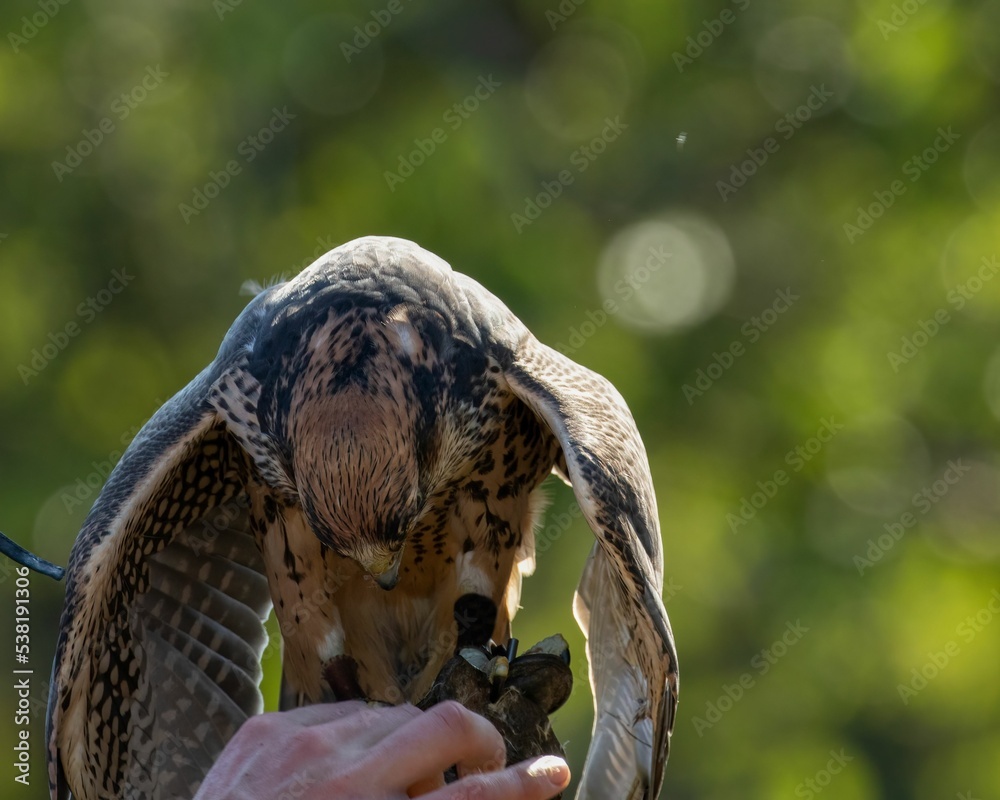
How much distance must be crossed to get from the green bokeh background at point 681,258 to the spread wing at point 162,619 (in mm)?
3599

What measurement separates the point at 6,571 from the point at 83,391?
54.1 inches

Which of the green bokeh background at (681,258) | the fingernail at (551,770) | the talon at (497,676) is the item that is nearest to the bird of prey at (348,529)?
the talon at (497,676)

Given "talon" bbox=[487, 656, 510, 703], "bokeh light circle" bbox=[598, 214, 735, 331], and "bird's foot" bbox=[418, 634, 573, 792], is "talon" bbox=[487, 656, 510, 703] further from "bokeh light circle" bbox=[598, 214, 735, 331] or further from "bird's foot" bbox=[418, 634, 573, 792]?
"bokeh light circle" bbox=[598, 214, 735, 331]

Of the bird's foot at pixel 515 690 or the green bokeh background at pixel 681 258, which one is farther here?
the green bokeh background at pixel 681 258

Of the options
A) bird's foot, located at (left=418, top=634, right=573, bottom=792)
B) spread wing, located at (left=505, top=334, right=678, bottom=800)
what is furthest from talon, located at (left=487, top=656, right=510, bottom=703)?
spread wing, located at (left=505, top=334, right=678, bottom=800)

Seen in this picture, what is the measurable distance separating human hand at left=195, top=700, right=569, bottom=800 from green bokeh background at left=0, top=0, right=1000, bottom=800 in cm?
498

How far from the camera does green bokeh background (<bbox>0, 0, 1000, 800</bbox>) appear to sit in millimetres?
8062

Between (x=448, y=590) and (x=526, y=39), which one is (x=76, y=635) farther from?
(x=526, y=39)

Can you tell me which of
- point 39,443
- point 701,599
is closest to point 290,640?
point 701,599

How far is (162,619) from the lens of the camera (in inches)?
153

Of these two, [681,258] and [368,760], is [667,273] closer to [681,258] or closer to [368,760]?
[681,258]

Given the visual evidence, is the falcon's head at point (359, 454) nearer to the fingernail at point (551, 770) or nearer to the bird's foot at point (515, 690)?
the bird's foot at point (515, 690)

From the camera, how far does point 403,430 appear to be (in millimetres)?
3031

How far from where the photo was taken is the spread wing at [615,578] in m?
3.01
